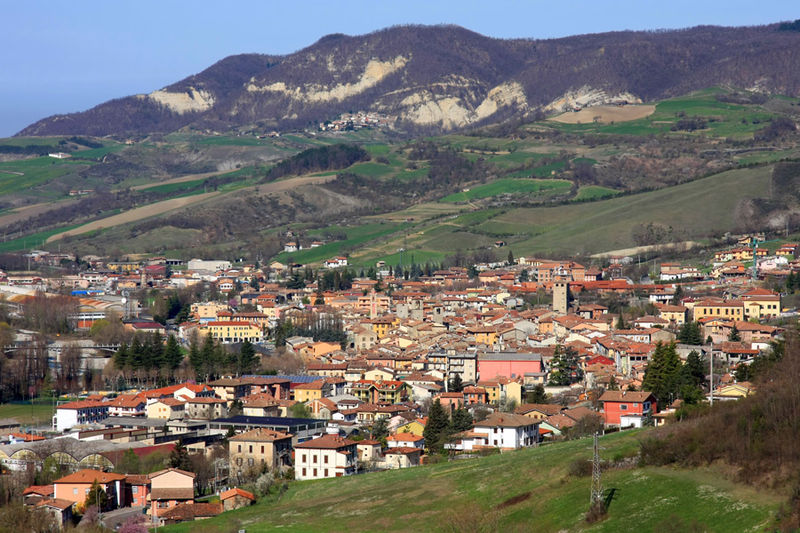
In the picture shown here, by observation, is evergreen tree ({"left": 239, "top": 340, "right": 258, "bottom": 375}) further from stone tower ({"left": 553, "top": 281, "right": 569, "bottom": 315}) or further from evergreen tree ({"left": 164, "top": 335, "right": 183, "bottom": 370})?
stone tower ({"left": 553, "top": 281, "right": 569, "bottom": 315})

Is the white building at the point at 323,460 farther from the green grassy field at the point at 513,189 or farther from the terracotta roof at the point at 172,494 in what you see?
the green grassy field at the point at 513,189

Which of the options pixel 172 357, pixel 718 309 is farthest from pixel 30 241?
pixel 718 309

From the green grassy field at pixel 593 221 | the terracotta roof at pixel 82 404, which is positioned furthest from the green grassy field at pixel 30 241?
the terracotta roof at pixel 82 404

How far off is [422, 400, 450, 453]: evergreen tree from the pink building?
13.3 meters

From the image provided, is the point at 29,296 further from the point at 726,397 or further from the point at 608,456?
the point at 608,456

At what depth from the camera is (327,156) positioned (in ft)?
A: 617

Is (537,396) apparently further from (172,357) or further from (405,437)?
(172,357)

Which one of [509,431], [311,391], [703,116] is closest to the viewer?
[509,431]

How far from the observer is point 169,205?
16825 cm

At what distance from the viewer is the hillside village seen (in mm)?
49344

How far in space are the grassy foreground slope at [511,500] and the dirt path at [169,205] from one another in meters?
118

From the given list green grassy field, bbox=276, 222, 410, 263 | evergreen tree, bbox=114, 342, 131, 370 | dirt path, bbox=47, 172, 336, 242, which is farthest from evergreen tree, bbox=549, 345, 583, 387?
dirt path, bbox=47, 172, 336, 242

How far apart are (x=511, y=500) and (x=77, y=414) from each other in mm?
29086

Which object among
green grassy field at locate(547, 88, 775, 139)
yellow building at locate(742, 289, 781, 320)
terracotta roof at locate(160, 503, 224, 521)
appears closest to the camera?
terracotta roof at locate(160, 503, 224, 521)
